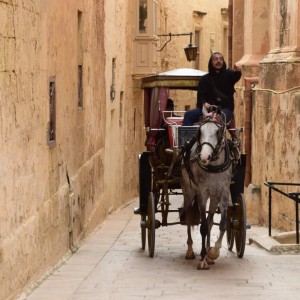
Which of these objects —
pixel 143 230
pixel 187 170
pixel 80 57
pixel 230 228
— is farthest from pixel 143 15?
pixel 187 170

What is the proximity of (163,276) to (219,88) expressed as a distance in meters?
2.79

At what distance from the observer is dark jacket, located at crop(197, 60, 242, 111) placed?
1392 cm

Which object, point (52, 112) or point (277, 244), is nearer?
point (52, 112)

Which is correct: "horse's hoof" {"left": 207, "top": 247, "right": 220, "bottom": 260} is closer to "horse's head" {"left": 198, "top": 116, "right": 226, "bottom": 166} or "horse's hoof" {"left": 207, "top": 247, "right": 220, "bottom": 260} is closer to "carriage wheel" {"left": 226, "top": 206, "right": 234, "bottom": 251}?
"horse's head" {"left": 198, "top": 116, "right": 226, "bottom": 166}

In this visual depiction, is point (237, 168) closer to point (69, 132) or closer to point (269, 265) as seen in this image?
point (269, 265)

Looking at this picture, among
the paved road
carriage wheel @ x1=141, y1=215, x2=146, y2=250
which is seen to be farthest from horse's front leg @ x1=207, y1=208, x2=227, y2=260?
carriage wheel @ x1=141, y1=215, x2=146, y2=250

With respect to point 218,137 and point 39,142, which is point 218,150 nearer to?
point 218,137

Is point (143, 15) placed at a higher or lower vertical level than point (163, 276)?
higher

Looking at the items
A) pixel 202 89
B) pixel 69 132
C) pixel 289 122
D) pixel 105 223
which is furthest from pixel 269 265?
pixel 105 223

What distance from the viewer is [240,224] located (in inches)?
552

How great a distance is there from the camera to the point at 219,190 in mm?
13148

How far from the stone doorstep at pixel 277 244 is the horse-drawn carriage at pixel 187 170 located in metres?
0.59

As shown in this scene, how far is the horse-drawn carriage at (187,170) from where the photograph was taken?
12984mm

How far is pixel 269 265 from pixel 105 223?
869cm
